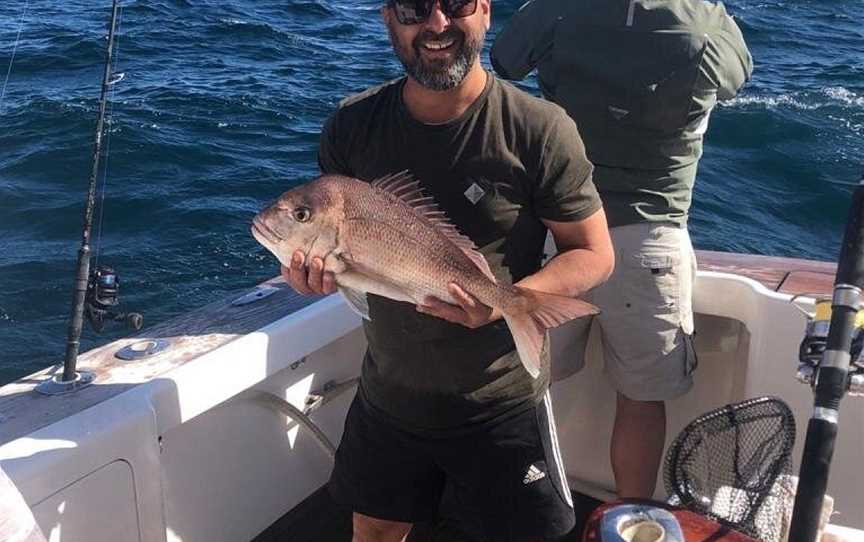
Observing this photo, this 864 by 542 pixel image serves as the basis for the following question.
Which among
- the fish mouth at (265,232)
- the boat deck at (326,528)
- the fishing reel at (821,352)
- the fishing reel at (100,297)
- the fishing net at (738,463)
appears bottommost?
the boat deck at (326,528)

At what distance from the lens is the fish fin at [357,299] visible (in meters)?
2.37

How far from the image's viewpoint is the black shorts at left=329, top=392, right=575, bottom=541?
8.46 ft

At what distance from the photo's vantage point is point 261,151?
9.62m

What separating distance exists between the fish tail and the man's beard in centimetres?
54

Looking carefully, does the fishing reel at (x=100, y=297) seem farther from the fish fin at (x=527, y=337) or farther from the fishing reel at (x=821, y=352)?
the fishing reel at (x=821, y=352)

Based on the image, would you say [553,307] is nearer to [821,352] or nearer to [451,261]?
[451,261]

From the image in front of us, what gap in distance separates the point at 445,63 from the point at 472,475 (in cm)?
112

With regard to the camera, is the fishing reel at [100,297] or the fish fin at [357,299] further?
the fishing reel at [100,297]

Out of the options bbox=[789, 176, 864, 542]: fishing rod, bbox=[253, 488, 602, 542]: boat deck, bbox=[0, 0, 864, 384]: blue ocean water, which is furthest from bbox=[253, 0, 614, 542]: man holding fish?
bbox=[0, 0, 864, 384]: blue ocean water

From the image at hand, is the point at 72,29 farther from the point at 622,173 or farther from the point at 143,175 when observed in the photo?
A: the point at 622,173

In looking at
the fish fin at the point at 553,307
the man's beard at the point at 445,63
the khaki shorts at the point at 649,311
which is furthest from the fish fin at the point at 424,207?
the khaki shorts at the point at 649,311

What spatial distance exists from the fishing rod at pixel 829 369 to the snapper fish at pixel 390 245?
55cm

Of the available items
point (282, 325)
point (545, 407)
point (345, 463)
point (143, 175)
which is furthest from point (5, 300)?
point (545, 407)

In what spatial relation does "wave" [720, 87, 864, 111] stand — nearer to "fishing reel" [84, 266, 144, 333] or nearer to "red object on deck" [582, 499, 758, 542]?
"fishing reel" [84, 266, 144, 333]
